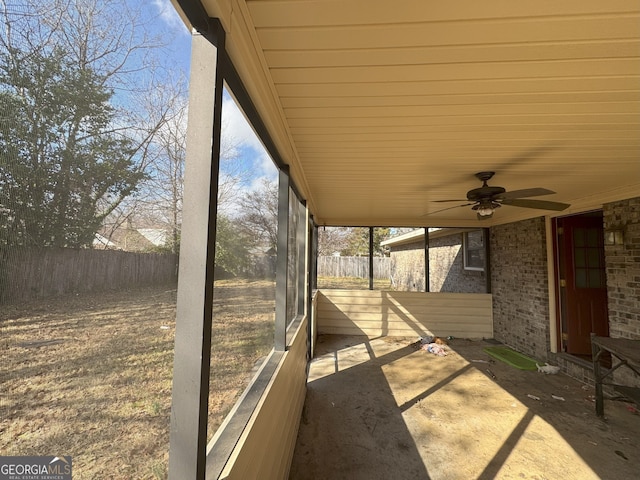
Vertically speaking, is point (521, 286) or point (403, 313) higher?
point (521, 286)

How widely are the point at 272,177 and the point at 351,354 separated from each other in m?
3.77

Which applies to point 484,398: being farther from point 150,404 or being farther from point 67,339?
point 67,339

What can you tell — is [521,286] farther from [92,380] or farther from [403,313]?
[92,380]

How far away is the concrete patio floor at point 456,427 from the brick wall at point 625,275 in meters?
0.83

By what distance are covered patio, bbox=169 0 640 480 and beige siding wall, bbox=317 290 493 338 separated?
836 mm

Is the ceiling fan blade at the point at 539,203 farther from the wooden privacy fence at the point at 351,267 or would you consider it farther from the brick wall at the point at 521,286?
the wooden privacy fence at the point at 351,267

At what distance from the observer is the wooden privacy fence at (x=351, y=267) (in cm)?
696

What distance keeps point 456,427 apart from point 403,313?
10.7 feet

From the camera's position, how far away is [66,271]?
0.46 m

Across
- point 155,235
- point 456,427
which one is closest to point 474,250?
point 456,427

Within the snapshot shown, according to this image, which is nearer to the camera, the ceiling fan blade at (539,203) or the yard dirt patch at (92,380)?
the yard dirt patch at (92,380)

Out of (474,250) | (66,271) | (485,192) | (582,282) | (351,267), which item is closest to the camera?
(66,271)

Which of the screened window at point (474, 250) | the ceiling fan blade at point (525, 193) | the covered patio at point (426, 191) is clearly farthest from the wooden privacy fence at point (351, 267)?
the ceiling fan blade at point (525, 193)

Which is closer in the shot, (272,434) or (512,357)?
(272,434)
